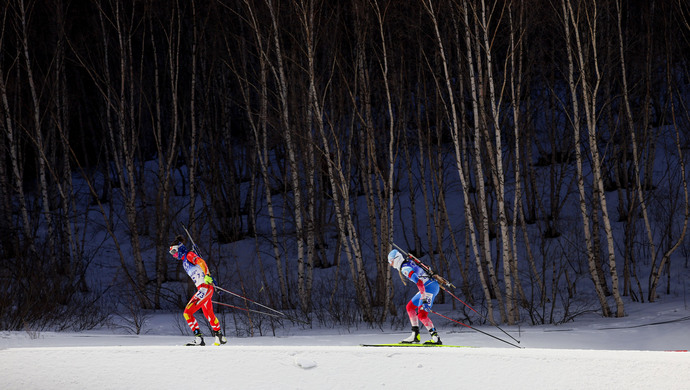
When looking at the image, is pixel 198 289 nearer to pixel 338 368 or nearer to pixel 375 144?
pixel 338 368

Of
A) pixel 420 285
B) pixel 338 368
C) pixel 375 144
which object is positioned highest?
pixel 375 144

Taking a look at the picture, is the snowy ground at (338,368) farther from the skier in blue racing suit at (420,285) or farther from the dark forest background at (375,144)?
the dark forest background at (375,144)

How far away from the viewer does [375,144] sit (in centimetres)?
1969

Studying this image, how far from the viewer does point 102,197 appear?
89.7ft

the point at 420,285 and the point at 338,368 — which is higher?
the point at 420,285

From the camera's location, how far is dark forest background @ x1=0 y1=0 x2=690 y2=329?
13328mm

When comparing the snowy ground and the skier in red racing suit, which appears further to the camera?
the skier in red racing suit

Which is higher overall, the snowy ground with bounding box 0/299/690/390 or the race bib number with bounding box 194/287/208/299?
the race bib number with bounding box 194/287/208/299

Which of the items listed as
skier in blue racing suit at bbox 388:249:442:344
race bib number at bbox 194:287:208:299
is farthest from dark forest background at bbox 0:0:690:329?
race bib number at bbox 194:287:208:299

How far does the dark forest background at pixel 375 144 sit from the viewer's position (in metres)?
13.3

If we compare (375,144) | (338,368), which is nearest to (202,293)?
(338,368)

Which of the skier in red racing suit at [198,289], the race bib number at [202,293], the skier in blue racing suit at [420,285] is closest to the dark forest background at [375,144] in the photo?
the skier in blue racing suit at [420,285]

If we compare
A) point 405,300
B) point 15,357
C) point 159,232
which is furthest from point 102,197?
point 15,357

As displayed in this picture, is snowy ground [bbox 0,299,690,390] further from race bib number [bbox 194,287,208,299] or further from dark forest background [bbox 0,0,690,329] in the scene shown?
dark forest background [bbox 0,0,690,329]
